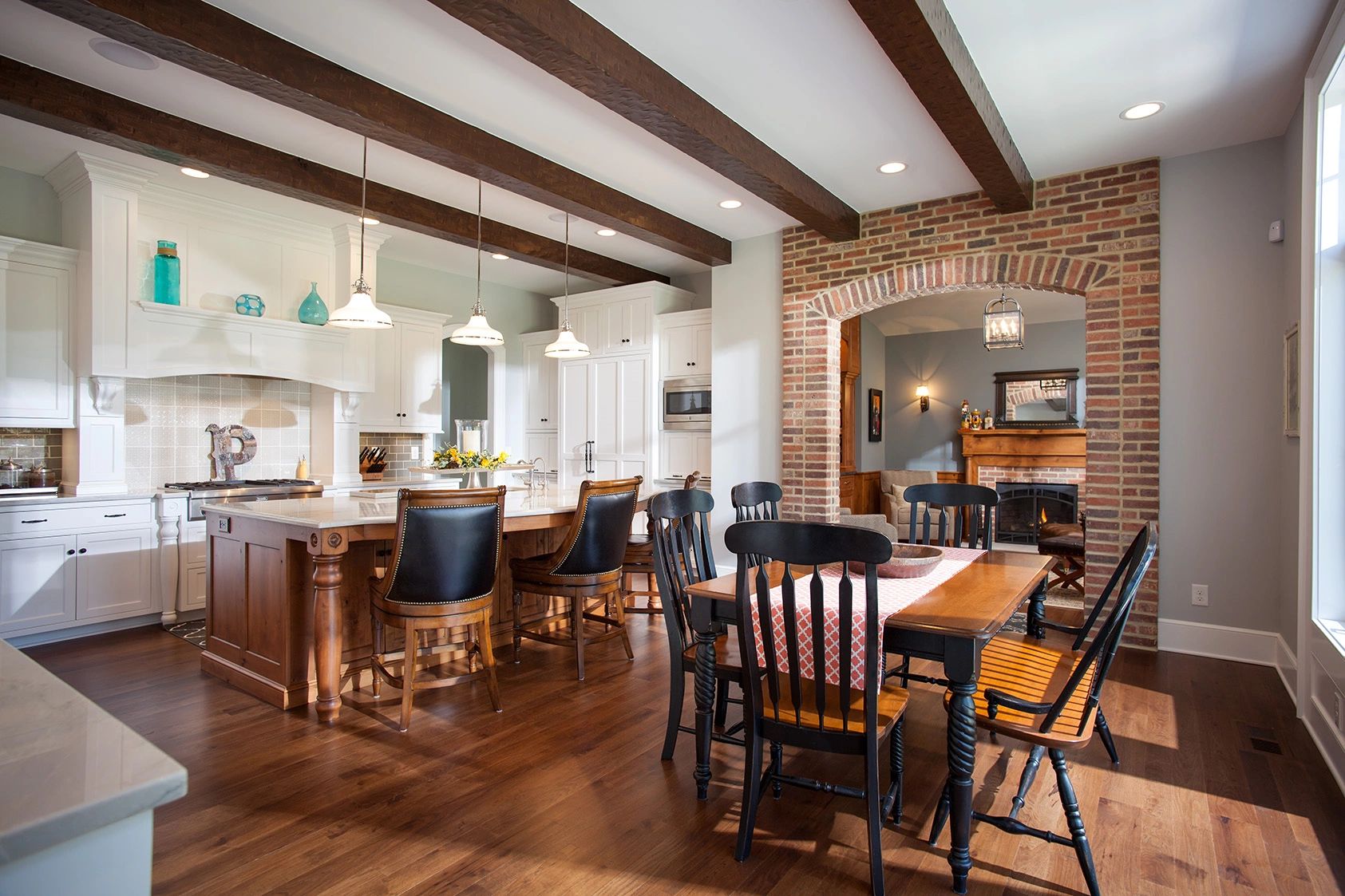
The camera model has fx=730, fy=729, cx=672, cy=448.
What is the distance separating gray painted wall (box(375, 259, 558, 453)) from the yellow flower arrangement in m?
2.69

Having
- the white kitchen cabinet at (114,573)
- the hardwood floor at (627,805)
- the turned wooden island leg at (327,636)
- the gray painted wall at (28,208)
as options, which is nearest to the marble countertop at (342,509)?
the turned wooden island leg at (327,636)

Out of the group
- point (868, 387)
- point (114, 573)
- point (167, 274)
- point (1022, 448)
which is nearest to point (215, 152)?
point (167, 274)

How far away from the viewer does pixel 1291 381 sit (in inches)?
134

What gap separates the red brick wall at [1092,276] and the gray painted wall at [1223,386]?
3.9 inches

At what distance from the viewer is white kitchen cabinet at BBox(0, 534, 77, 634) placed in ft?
12.9

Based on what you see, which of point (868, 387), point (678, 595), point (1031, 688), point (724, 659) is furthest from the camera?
point (868, 387)

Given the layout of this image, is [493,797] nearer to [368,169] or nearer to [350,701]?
[350,701]

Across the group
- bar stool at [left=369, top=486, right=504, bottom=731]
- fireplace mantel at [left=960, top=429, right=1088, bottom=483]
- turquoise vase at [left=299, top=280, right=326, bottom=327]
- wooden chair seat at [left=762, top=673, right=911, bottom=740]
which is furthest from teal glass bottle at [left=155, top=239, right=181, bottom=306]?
fireplace mantel at [left=960, top=429, right=1088, bottom=483]

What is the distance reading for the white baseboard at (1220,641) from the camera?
3.91 meters

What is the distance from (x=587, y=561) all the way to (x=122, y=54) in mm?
2935

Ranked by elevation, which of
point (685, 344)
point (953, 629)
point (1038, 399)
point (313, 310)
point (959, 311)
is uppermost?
point (959, 311)

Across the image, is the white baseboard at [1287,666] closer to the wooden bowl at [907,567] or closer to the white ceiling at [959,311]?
the wooden bowl at [907,567]

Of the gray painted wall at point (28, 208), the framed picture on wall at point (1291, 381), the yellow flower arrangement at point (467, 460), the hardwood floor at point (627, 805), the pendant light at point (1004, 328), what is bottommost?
the hardwood floor at point (627, 805)

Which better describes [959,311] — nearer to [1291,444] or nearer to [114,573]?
[1291,444]
